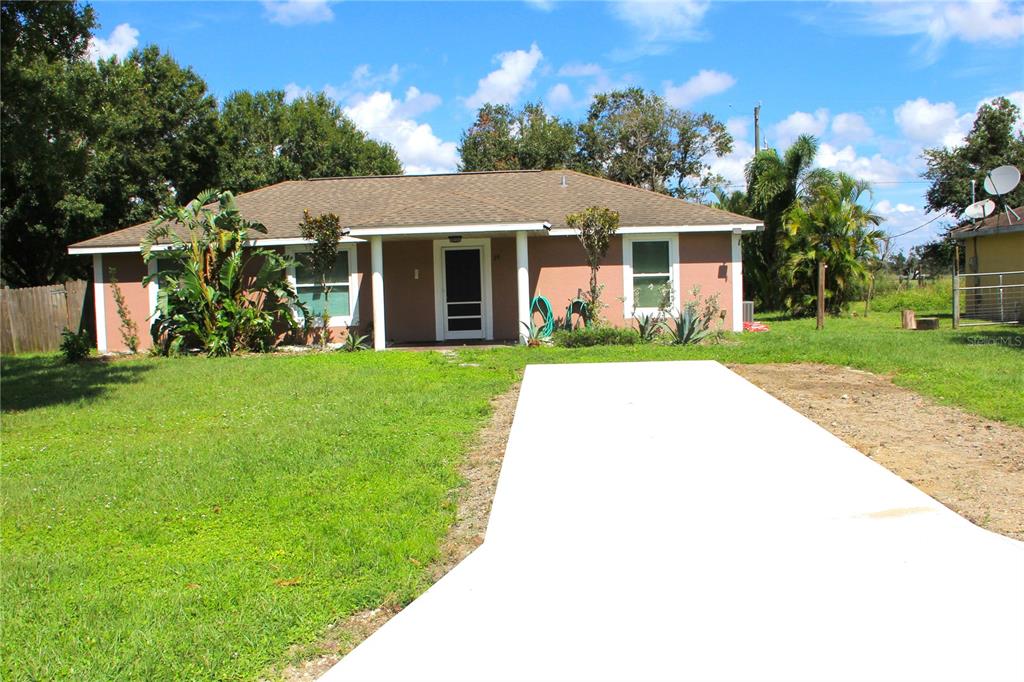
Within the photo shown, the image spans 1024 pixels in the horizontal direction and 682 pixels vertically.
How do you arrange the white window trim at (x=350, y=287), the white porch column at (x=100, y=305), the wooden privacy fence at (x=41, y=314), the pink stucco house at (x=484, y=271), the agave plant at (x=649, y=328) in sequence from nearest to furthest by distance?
the agave plant at (x=649, y=328) < the pink stucco house at (x=484, y=271) < the white window trim at (x=350, y=287) < the white porch column at (x=100, y=305) < the wooden privacy fence at (x=41, y=314)

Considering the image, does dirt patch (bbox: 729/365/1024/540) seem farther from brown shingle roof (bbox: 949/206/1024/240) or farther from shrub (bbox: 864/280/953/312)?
shrub (bbox: 864/280/953/312)

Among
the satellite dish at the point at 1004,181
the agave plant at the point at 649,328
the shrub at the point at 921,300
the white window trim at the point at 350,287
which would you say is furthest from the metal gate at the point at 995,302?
the white window trim at the point at 350,287

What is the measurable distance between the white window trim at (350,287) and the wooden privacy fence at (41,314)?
6.50 m

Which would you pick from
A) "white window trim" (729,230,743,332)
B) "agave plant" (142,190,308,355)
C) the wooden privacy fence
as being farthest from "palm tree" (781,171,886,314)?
the wooden privacy fence

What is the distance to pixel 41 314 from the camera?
21.3m

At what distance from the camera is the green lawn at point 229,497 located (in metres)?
4.10

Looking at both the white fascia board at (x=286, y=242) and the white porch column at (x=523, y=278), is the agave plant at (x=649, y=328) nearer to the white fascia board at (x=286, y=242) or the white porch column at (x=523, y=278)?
the white porch column at (x=523, y=278)

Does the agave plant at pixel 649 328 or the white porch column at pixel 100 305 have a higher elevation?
the white porch column at pixel 100 305

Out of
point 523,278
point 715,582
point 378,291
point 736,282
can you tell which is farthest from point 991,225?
point 715,582

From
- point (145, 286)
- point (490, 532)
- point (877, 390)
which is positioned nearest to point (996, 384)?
point (877, 390)

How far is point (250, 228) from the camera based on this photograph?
58.3 feet

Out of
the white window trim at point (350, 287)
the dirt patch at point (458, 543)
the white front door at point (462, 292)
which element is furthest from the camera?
the white front door at point (462, 292)

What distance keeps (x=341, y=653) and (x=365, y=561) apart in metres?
1.04

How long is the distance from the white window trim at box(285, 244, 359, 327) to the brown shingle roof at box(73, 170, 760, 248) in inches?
20.5
